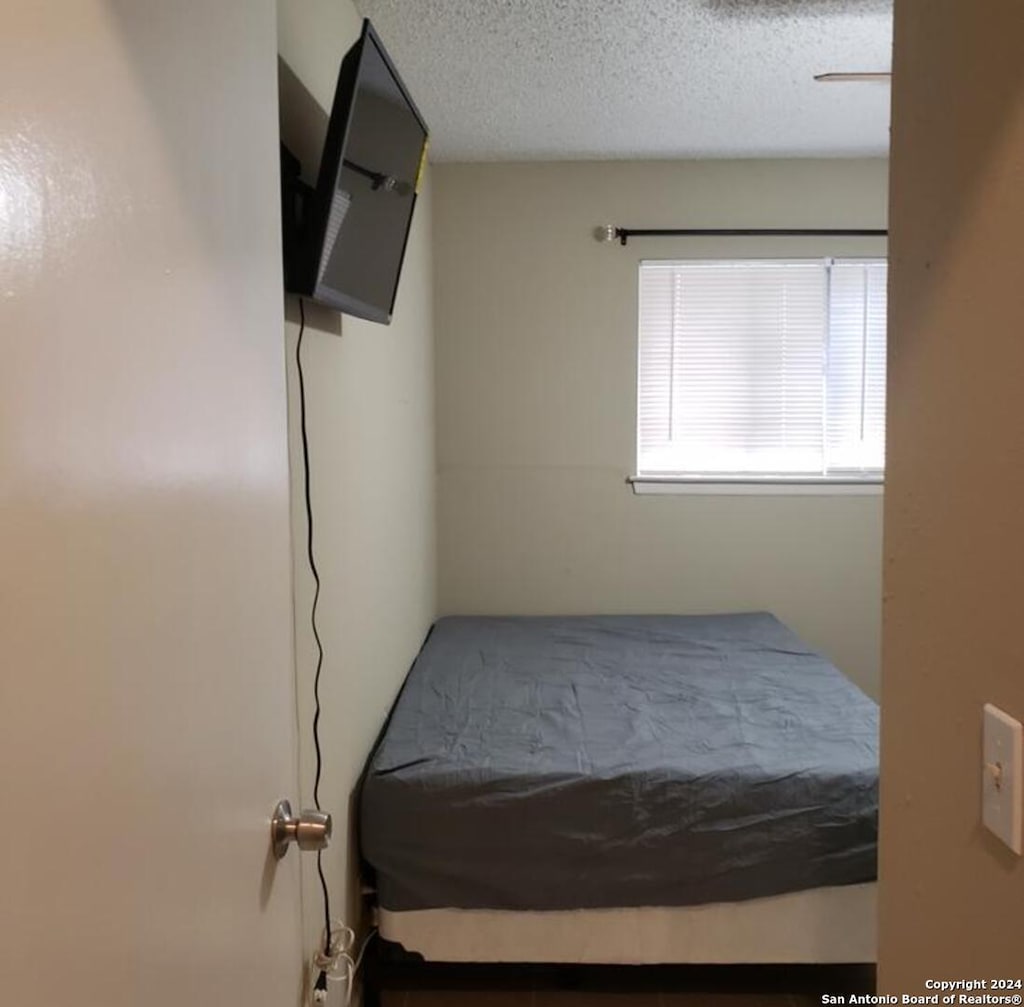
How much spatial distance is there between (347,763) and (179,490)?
1.40 meters

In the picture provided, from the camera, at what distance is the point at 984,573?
0.78 metres

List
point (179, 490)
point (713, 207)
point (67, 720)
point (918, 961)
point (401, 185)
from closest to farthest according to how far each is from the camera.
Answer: point (67, 720), point (179, 490), point (918, 961), point (401, 185), point (713, 207)

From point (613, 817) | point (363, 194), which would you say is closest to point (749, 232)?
point (363, 194)

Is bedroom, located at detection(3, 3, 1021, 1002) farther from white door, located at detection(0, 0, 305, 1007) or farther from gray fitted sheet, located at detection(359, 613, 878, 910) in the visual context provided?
gray fitted sheet, located at detection(359, 613, 878, 910)

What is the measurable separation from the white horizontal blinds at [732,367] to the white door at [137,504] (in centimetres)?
281

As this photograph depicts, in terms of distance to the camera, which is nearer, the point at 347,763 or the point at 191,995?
the point at 191,995

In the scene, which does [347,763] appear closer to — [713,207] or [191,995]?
[191,995]

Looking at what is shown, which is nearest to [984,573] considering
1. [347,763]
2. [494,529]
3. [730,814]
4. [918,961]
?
[918,961]

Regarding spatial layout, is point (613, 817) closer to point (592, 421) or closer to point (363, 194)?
point (363, 194)

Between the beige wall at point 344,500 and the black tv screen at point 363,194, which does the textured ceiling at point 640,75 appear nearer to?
the beige wall at point 344,500

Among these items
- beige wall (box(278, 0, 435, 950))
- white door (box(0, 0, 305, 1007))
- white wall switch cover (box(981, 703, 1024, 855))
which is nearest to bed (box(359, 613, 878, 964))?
beige wall (box(278, 0, 435, 950))

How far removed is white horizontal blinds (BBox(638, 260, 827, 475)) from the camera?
3543 mm

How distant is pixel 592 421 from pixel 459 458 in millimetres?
603

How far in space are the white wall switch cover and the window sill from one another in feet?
9.30
